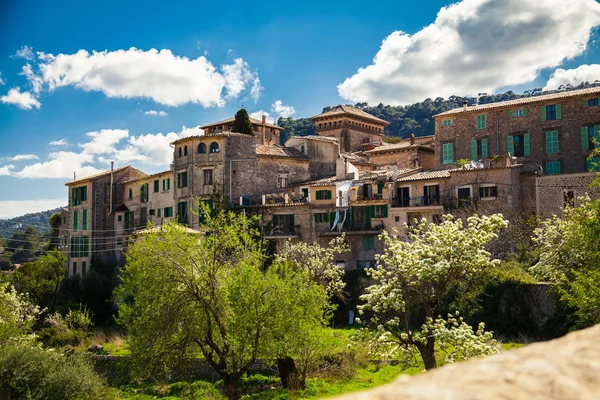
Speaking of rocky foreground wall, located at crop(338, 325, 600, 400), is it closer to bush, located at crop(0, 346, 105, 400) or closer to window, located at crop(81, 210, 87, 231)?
bush, located at crop(0, 346, 105, 400)

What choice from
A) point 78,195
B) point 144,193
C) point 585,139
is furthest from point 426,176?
point 78,195

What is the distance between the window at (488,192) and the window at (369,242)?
8.92 meters

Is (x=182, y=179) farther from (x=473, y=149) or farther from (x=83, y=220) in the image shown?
(x=473, y=149)

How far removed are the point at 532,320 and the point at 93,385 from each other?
21788 millimetres

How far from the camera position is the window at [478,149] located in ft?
165

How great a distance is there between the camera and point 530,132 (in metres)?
47.9

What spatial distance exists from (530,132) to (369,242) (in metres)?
15.7

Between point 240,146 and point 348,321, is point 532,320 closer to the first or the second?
point 348,321

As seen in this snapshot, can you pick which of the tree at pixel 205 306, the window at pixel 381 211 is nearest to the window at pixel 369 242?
the window at pixel 381 211

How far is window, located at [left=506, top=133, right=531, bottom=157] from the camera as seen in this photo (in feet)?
157

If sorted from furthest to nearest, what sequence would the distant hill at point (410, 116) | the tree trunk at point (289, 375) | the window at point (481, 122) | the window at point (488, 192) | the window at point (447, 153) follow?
the distant hill at point (410, 116)
the window at point (447, 153)
the window at point (481, 122)
the window at point (488, 192)
the tree trunk at point (289, 375)

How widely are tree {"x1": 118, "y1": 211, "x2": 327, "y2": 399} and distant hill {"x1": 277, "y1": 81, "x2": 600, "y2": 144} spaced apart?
8612 centimetres

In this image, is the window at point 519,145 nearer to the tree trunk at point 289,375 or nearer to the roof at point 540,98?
the roof at point 540,98

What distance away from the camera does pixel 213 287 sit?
78.1ft
